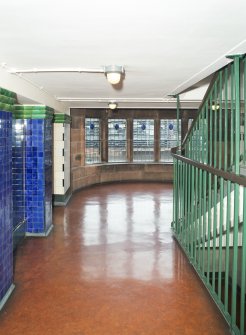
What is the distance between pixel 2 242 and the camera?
152 inches

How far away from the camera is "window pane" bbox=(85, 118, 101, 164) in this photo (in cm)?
1233

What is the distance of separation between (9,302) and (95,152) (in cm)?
916

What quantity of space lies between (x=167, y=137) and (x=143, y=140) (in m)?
0.98

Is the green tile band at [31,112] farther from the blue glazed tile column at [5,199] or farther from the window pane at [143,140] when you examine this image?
the window pane at [143,140]

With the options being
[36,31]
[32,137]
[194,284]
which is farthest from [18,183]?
[36,31]

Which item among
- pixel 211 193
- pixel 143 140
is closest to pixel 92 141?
pixel 143 140

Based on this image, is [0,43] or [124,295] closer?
[0,43]

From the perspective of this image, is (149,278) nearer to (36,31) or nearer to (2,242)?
(2,242)

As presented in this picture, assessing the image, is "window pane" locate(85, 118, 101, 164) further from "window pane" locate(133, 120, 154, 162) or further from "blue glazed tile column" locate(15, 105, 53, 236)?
"blue glazed tile column" locate(15, 105, 53, 236)

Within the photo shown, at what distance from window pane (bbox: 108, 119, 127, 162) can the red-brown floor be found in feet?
20.1

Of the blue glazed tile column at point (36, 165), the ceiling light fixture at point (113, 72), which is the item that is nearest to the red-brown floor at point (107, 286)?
the blue glazed tile column at point (36, 165)

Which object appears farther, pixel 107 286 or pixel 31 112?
pixel 31 112

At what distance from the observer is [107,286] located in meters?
4.30

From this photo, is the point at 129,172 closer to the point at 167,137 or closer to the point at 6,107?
the point at 167,137
